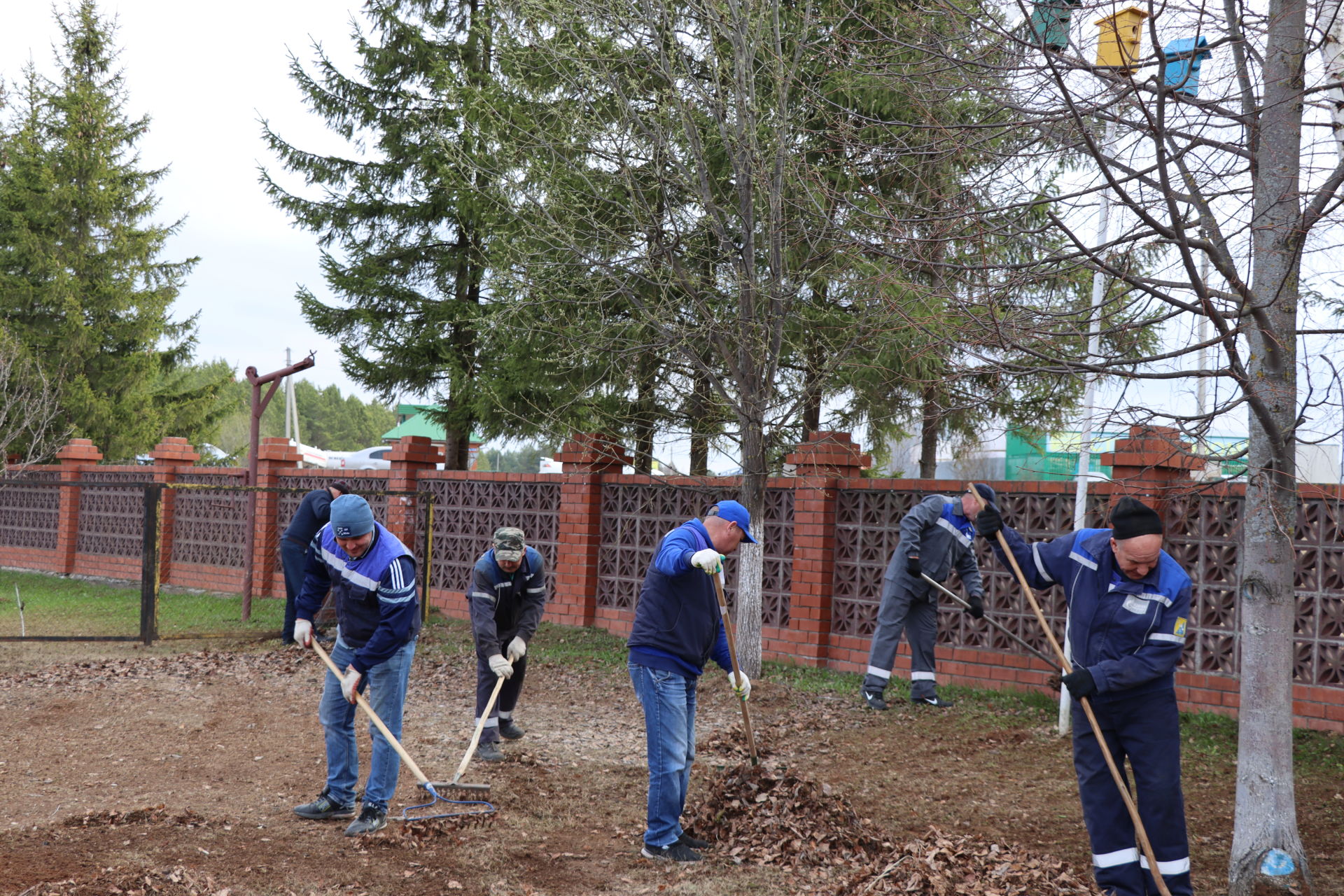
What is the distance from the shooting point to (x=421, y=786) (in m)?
5.73

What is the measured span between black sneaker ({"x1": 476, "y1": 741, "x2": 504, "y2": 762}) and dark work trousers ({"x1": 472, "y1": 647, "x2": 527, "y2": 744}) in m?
0.05

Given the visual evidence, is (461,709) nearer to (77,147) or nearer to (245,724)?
(245,724)

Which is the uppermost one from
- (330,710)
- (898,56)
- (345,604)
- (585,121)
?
(585,121)

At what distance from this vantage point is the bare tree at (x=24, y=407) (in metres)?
17.1

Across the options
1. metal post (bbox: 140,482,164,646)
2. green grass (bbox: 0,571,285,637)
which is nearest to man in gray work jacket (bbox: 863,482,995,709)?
green grass (bbox: 0,571,285,637)

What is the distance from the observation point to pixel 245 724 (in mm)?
7930

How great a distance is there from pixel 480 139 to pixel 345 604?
794cm

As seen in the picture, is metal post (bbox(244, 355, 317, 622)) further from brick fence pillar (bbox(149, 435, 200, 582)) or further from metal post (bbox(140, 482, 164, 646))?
brick fence pillar (bbox(149, 435, 200, 582))

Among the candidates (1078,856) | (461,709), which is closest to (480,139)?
(461,709)

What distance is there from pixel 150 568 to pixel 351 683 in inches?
286

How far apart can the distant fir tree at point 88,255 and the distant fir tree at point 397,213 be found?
8.13 metres

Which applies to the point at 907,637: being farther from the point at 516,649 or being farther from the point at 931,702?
the point at 516,649

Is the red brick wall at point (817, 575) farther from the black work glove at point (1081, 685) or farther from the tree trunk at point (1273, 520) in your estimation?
the black work glove at point (1081, 685)

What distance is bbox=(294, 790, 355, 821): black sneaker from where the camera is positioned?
5660mm
